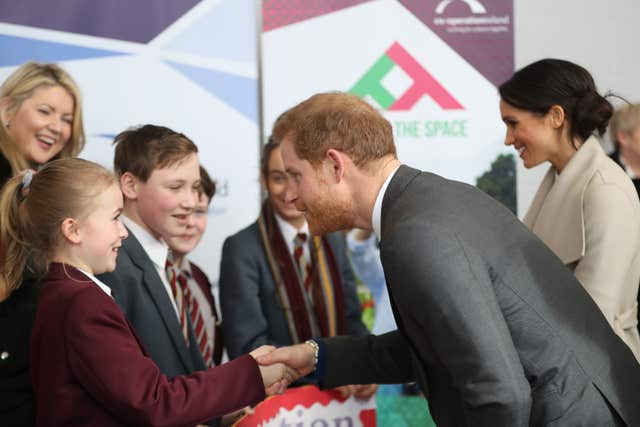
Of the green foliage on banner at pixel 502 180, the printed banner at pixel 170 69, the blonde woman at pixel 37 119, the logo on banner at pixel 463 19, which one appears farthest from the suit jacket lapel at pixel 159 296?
the logo on banner at pixel 463 19

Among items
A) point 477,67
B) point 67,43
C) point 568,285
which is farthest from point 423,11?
point 568,285

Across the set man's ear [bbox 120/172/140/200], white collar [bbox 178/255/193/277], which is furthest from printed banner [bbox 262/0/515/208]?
man's ear [bbox 120/172/140/200]

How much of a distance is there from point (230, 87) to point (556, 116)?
93.9 inches

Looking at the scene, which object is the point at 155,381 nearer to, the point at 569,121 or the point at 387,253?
the point at 387,253

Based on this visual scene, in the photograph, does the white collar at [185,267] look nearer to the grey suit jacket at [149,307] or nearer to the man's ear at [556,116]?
the grey suit jacket at [149,307]

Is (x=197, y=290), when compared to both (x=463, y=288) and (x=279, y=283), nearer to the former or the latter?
(x=279, y=283)

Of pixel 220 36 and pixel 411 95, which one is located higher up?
pixel 220 36

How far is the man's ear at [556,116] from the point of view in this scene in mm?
2791

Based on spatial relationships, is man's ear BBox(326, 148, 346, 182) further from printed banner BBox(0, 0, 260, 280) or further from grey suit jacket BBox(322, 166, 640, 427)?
printed banner BBox(0, 0, 260, 280)

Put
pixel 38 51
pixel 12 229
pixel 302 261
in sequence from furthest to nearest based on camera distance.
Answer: pixel 38 51
pixel 302 261
pixel 12 229

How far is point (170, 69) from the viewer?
467cm

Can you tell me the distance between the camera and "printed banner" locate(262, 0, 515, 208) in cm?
480

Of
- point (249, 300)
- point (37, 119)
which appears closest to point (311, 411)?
point (249, 300)

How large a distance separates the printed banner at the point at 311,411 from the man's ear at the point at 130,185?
2.94 feet
